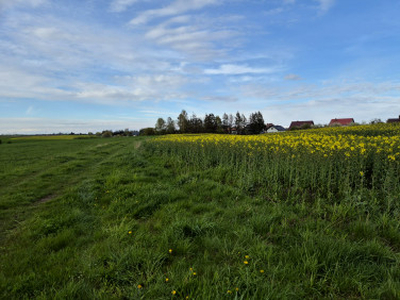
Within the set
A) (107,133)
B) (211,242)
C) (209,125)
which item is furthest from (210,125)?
(211,242)

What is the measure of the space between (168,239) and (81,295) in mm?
1359

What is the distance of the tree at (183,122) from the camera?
262 ft

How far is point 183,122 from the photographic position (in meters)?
81.6

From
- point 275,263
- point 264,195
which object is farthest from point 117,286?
point 264,195

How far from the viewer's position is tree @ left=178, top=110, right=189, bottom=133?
262ft

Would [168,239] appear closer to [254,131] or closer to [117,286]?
[117,286]

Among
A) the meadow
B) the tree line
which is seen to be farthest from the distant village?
the meadow

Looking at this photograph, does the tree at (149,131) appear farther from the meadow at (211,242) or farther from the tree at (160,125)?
the meadow at (211,242)

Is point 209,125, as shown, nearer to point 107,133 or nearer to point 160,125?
point 160,125

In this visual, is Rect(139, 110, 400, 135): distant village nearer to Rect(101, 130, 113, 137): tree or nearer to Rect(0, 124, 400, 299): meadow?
Rect(101, 130, 113, 137): tree

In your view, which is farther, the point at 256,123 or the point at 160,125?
the point at 160,125

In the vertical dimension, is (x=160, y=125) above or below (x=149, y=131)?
above

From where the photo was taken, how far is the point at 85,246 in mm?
3398

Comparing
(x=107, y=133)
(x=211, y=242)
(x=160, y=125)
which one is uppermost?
(x=160, y=125)
